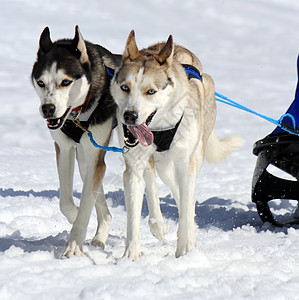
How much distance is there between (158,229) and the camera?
381 cm

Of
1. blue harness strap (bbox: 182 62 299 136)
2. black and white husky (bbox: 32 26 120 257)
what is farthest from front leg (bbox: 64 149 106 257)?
blue harness strap (bbox: 182 62 299 136)

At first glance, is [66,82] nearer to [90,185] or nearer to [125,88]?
[125,88]

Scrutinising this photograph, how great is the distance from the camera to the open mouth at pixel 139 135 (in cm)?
293

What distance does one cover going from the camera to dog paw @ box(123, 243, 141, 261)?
9.31 ft

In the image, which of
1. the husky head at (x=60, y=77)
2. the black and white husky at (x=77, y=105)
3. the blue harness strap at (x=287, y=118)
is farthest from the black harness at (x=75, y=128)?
the blue harness strap at (x=287, y=118)

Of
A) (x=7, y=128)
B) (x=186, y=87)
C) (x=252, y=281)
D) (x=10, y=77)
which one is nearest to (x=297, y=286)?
(x=252, y=281)

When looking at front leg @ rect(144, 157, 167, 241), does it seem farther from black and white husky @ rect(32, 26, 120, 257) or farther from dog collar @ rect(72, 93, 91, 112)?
dog collar @ rect(72, 93, 91, 112)

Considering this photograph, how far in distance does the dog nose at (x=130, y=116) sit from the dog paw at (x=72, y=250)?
30.1 inches

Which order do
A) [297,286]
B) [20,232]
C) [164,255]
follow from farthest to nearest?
[20,232]
[164,255]
[297,286]

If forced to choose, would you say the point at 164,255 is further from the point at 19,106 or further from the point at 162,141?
the point at 19,106

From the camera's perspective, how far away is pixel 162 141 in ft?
9.92

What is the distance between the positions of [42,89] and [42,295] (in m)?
1.30

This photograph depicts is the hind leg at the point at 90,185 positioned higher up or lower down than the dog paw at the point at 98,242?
higher up

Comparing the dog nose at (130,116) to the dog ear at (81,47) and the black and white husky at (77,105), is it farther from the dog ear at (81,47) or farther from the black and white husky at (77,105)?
the dog ear at (81,47)
